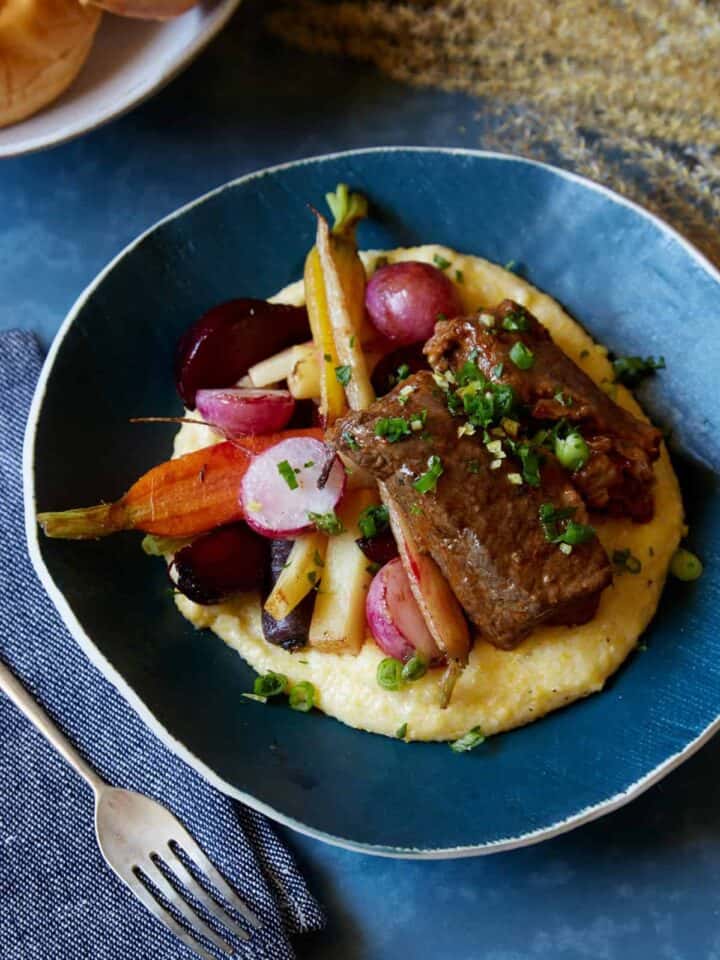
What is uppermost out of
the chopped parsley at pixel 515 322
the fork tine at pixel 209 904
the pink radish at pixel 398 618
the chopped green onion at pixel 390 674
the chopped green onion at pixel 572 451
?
the chopped parsley at pixel 515 322

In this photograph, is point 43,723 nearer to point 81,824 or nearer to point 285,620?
point 81,824

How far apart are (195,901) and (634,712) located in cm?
147

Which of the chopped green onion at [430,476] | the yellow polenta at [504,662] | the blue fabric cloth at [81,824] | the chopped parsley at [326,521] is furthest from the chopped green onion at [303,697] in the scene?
the chopped green onion at [430,476]

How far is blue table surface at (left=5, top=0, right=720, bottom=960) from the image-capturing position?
10.9 feet

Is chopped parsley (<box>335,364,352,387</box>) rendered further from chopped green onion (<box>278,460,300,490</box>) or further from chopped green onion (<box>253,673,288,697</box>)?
chopped green onion (<box>253,673,288,697</box>)

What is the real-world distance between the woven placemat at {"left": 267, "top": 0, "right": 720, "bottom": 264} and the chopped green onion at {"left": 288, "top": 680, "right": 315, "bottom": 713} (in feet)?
7.55

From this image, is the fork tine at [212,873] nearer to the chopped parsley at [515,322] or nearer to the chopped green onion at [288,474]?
the chopped green onion at [288,474]

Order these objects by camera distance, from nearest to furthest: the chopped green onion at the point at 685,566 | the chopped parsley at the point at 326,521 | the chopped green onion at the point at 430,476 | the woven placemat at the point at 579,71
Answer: the chopped green onion at the point at 430,476 < the chopped parsley at the point at 326,521 < the chopped green onion at the point at 685,566 < the woven placemat at the point at 579,71

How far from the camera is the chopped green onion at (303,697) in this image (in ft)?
10.8

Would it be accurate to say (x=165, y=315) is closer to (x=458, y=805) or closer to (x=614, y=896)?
(x=458, y=805)

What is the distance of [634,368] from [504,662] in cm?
111

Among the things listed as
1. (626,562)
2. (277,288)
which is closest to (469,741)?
(626,562)

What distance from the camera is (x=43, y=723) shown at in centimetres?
342

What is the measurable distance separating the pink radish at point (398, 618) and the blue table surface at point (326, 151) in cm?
75
